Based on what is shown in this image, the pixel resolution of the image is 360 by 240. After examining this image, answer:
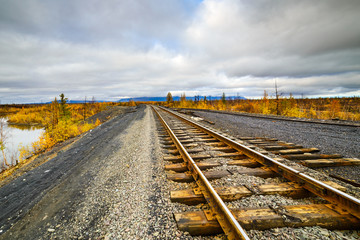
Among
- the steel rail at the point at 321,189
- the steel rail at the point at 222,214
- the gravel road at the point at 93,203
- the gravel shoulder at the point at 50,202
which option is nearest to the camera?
the steel rail at the point at 222,214

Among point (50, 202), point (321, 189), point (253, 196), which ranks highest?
point (321, 189)

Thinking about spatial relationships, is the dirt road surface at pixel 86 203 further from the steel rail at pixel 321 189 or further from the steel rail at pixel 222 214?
the steel rail at pixel 321 189

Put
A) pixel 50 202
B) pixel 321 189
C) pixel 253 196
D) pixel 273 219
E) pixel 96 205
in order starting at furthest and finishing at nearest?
pixel 50 202, pixel 96 205, pixel 253 196, pixel 321 189, pixel 273 219

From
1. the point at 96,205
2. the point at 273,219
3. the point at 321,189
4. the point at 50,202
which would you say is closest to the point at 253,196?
the point at 273,219

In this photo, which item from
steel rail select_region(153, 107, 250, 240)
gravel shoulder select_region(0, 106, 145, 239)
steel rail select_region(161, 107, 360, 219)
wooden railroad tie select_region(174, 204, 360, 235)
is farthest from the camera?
gravel shoulder select_region(0, 106, 145, 239)

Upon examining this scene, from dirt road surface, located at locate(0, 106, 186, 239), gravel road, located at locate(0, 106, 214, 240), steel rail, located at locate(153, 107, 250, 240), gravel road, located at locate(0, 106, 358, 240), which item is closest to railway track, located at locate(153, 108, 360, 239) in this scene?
steel rail, located at locate(153, 107, 250, 240)

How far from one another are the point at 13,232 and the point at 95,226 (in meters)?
1.14

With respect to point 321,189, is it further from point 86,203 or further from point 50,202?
point 50,202

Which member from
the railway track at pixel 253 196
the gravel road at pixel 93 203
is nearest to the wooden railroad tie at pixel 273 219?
Answer: the railway track at pixel 253 196

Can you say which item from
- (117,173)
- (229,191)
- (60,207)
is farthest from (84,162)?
(229,191)

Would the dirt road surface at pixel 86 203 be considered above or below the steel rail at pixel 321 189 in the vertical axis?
below

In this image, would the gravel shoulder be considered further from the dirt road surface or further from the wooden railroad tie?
the wooden railroad tie

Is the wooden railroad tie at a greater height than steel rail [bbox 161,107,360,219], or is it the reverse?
steel rail [bbox 161,107,360,219]

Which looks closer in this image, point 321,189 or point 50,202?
point 321,189
